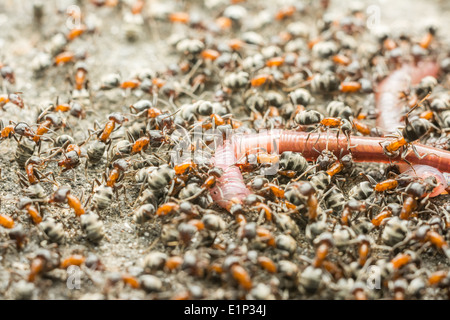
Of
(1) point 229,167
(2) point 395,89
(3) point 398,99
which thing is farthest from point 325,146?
(2) point 395,89

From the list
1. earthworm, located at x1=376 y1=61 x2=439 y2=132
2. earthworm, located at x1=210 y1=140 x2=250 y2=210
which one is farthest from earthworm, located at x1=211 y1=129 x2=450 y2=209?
earthworm, located at x1=376 y1=61 x2=439 y2=132

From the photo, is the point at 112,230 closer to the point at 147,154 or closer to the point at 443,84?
the point at 147,154

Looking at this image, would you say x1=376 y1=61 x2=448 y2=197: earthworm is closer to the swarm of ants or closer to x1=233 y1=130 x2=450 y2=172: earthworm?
the swarm of ants

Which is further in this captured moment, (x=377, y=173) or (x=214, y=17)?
(x=214, y=17)

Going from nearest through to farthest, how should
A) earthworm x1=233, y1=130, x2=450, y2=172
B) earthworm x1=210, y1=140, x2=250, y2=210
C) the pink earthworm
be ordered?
earthworm x1=210, y1=140, x2=250, y2=210 → the pink earthworm → earthworm x1=233, y1=130, x2=450, y2=172

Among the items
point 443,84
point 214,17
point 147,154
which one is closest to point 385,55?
point 443,84

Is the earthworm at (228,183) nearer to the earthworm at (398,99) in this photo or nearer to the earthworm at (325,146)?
the earthworm at (325,146)
